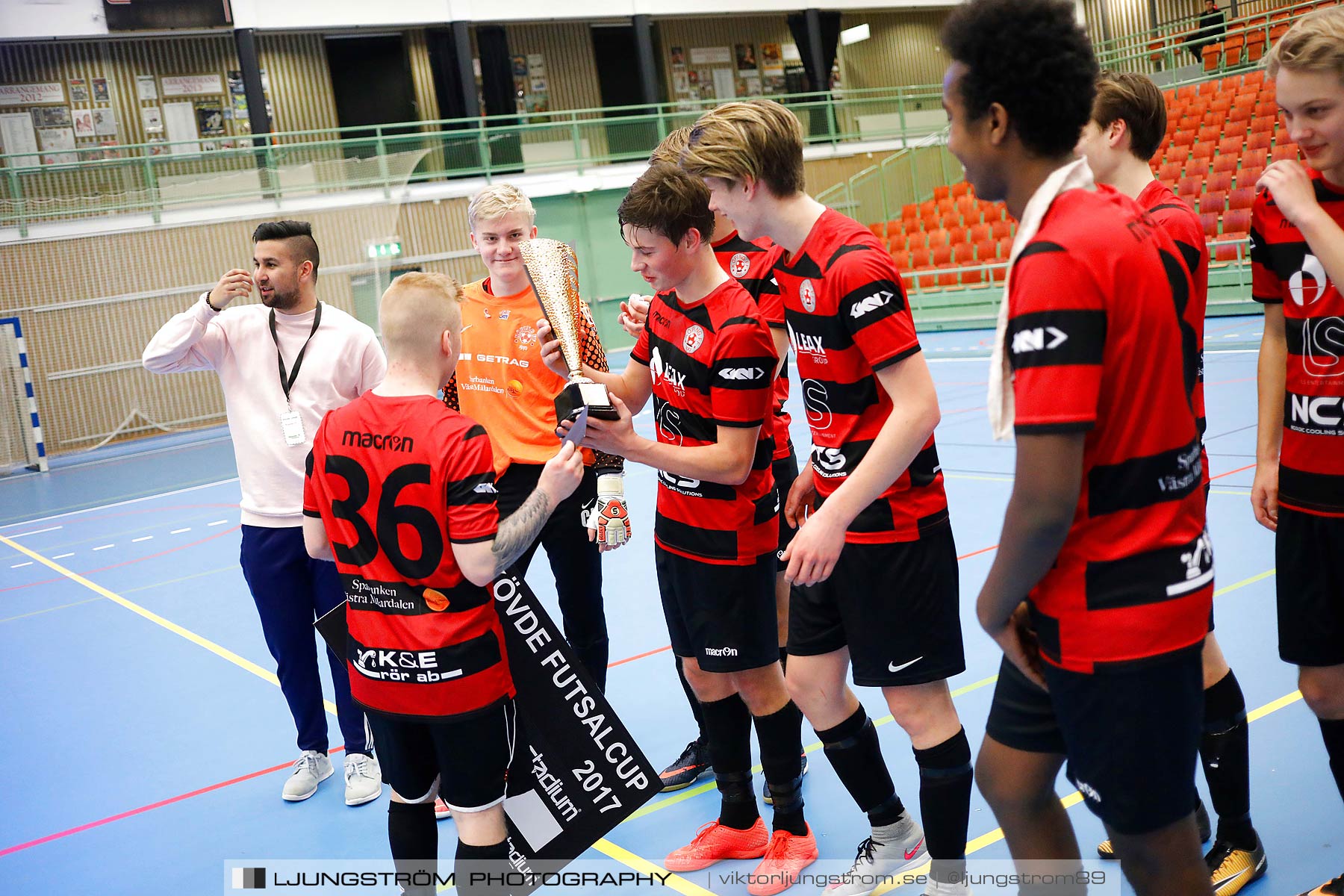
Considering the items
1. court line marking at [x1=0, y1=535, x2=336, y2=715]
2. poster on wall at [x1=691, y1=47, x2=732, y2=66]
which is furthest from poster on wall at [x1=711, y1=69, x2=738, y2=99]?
court line marking at [x1=0, y1=535, x2=336, y2=715]

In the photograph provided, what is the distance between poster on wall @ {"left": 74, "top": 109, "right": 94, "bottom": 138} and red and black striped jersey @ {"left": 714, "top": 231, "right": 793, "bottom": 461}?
811 inches

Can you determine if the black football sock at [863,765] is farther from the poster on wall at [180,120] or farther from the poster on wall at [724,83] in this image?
the poster on wall at [724,83]

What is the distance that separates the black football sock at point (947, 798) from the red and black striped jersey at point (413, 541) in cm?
106

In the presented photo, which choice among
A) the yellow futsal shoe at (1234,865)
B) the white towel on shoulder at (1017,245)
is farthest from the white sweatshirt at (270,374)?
the yellow futsal shoe at (1234,865)

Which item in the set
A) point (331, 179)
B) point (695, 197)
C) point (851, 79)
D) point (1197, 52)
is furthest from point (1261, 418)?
point (851, 79)

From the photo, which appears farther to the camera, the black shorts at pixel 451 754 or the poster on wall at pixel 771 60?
the poster on wall at pixel 771 60

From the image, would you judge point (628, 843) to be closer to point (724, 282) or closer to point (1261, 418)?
point (724, 282)

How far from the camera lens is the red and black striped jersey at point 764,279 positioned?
125 inches

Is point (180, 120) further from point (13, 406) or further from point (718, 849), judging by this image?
point (718, 849)

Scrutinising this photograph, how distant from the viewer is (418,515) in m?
2.40

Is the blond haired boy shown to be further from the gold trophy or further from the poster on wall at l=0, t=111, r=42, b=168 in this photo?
the poster on wall at l=0, t=111, r=42, b=168

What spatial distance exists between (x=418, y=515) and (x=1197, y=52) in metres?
23.6

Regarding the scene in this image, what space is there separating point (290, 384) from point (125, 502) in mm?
8791

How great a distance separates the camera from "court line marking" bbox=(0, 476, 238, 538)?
11.0 metres
